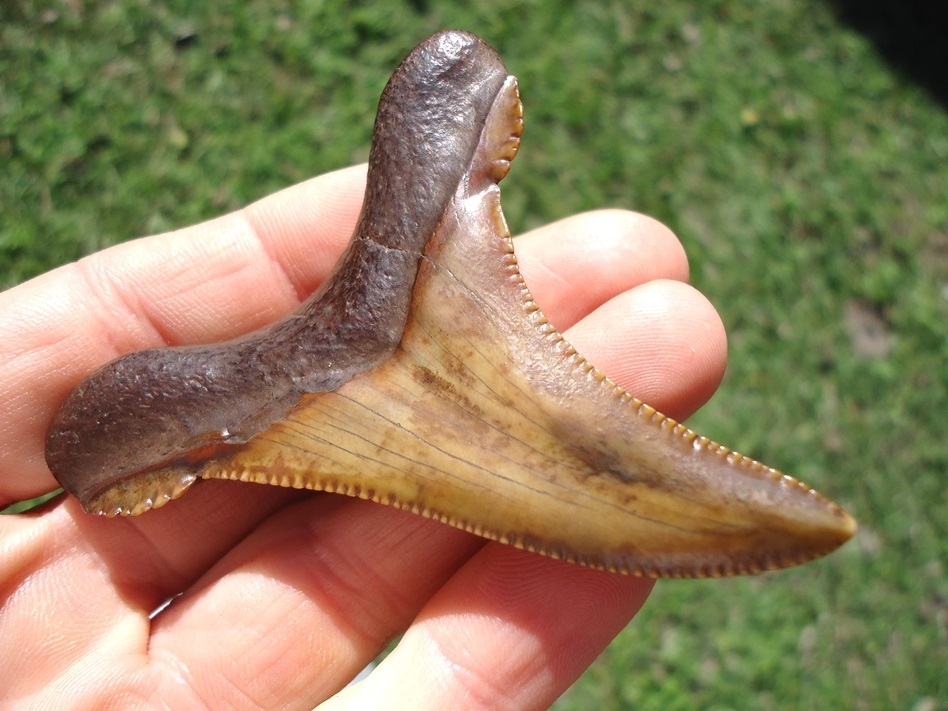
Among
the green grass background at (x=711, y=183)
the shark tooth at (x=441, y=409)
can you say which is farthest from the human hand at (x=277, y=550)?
the green grass background at (x=711, y=183)

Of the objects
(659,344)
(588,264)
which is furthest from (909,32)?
(659,344)

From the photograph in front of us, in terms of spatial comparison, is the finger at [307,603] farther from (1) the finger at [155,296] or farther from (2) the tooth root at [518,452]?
(1) the finger at [155,296]

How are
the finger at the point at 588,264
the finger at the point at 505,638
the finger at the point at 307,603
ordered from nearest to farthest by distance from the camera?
the finger at the point at 505,638
the finger at the point at 307,603
the finger at the point at 588,264

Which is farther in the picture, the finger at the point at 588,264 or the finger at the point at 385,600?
the finger at the point at 588,264

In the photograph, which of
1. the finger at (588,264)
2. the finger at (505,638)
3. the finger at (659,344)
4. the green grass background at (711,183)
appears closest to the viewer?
the finger at (505,638)

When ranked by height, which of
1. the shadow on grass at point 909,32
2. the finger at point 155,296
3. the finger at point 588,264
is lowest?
the shadow on grass at point 909,32

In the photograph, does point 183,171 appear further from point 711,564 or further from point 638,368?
point 711,564

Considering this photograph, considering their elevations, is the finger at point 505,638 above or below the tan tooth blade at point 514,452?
below

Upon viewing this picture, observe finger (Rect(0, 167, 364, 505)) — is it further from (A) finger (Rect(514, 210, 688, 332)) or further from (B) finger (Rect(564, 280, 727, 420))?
(B) finger (Rect(564, 280, 727, 420))
